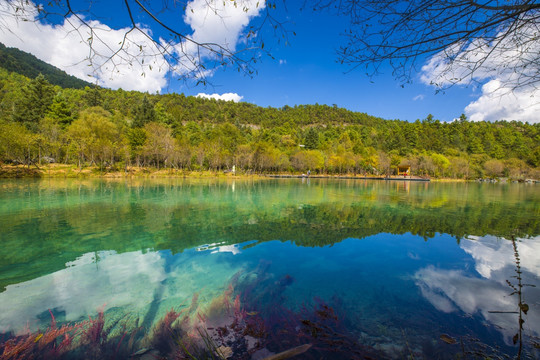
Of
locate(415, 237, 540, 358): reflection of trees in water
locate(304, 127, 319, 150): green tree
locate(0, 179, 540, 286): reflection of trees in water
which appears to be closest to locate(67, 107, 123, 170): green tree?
locate(0, 179, 540, 286): reflection of trees in water

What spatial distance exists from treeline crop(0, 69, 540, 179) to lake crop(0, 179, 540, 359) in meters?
14.4

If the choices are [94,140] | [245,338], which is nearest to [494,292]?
[245,338]

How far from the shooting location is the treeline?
5225cm

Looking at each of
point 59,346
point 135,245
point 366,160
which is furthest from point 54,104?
point 366,160

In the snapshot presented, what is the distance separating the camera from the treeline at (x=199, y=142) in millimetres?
52250

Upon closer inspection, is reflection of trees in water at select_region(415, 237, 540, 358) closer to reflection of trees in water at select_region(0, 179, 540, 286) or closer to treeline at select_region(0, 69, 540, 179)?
reflection of trees in water at select_region(0, 179, 540, 286)

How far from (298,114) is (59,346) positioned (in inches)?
7024

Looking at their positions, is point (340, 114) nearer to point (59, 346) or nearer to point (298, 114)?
point (298, 114)

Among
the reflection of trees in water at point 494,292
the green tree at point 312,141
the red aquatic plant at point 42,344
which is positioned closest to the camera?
the red aquatic plant at point 42,344

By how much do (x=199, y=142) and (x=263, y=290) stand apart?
2907 inches

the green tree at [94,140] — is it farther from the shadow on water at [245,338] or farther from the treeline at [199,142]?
the shadow on water at [245,338]

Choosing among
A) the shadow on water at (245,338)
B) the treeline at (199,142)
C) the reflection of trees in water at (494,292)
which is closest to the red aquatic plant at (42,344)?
the shadow on water at (245,338)

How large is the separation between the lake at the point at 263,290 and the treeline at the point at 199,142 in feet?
47.2

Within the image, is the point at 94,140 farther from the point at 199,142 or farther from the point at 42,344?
the point at 42,344
